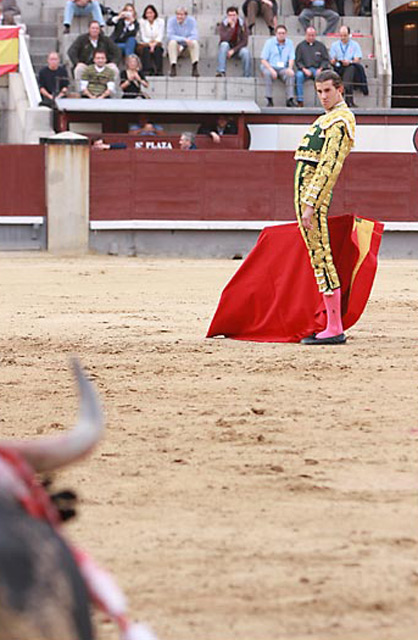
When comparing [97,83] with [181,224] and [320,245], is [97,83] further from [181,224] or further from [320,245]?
[320,245]

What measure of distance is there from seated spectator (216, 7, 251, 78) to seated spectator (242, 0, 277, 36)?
26.3 inches

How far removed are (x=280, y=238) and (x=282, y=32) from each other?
8474mm

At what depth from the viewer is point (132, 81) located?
14.6m

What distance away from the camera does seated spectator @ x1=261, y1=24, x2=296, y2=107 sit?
14953 mm

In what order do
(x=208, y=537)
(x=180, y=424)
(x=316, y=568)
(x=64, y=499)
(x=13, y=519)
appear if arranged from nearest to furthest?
1. (x=13, y=519)
2. (x=64, y=499)
3. (x=316, y=568)
4. (x=208, y=537)
5. (x=180, y=424)

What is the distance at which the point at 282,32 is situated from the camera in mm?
14750

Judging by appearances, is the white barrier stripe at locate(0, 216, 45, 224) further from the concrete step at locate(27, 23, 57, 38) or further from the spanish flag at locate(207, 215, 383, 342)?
the spanish flag at locate(207, 215, 383, 342)

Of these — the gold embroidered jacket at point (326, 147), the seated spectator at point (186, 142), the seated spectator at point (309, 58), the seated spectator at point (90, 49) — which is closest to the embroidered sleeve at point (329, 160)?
the gold embroidered jacket at point (326, 147)

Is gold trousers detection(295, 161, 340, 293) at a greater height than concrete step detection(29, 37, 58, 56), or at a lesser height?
lesser

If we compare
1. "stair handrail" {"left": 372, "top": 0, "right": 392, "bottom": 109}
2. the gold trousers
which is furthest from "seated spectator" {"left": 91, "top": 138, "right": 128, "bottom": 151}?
the gold trousers

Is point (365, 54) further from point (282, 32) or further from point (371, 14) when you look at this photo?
point (282, 32)

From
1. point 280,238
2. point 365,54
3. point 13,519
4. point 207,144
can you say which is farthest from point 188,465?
point 365,54

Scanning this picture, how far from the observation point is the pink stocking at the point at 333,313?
624 cm

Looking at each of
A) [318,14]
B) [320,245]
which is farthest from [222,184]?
[320,245]
